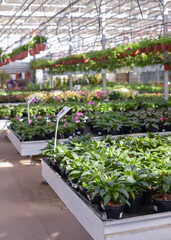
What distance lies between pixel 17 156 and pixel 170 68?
15.2 feet

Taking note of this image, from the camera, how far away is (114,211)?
8.01ft

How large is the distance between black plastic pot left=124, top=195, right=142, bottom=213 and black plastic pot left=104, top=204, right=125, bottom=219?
0.15m

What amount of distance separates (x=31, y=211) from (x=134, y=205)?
148 centimetres

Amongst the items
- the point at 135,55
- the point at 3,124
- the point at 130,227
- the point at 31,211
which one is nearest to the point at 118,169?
the point at 130,227

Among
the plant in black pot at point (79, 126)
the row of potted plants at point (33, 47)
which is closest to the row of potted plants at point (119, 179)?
the plant in black pot at point (79, 126)

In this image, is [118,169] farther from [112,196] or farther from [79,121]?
[79,121]

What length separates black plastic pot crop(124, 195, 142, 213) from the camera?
8.52ft

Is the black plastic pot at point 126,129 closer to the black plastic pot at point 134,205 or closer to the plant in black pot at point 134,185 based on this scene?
the plant in black pot at point 134,185

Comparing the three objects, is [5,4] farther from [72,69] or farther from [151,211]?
[151,211]

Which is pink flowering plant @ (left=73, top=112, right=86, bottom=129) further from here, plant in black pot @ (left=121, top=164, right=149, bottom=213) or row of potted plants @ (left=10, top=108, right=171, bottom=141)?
plant in black pot @ (left=121, top=164, right=149, bottom=213)

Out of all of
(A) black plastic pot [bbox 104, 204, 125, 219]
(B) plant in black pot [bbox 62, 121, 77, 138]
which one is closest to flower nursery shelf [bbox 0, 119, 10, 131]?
(B) plant in black pot [bbox 62, 121, 77, 138]

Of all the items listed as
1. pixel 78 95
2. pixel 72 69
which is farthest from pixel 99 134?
pixel 72 69

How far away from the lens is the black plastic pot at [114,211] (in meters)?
2.43

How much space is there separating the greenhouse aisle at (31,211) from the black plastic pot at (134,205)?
0.63 metres
